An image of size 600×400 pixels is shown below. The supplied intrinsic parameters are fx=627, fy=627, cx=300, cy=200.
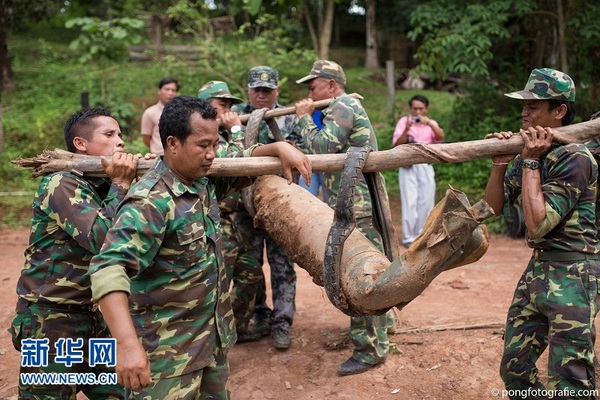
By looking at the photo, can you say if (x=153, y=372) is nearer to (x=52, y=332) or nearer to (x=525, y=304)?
(x=52, y=332)

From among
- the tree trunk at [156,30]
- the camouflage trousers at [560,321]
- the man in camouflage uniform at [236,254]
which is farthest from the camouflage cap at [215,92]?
the tree trunk at [156,30]

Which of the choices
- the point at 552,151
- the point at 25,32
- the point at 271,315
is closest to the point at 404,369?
the point at 271,315

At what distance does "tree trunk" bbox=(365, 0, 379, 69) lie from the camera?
1841 centimetres

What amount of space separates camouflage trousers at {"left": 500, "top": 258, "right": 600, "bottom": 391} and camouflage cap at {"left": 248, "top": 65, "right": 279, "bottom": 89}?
2.65 m

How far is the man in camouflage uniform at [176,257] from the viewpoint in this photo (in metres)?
2.69

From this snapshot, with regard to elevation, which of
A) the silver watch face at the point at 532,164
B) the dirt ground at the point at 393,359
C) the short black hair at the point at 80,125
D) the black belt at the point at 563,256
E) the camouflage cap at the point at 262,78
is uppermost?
the camouflage cap at the point at 262,78

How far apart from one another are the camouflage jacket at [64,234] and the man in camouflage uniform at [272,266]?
1903 millimetres

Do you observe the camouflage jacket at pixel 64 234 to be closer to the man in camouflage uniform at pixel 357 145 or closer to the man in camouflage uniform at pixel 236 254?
the man in camouflage uniform at pixel 236 254

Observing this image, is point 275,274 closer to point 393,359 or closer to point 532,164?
point 393,359

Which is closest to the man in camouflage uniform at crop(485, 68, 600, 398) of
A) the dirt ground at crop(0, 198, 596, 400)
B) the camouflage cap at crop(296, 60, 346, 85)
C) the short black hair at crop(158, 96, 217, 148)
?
Answer: the dirt ground at crop(0, 198, 596, 400)

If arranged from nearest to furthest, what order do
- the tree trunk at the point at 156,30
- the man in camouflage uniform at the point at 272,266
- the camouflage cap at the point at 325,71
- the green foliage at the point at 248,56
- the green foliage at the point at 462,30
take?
the camouflage cap at the point at 325,71 < the man in camouflage uniform at the point at 272,266 < the green foliage at the point at 462,30 < the green foliage at the point at 248,56 < the tree trunk at the point at 156,30

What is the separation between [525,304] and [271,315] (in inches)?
98.6

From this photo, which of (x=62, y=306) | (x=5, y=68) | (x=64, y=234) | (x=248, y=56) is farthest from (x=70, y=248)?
(x=5, y=68)

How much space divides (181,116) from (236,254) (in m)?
2.35
